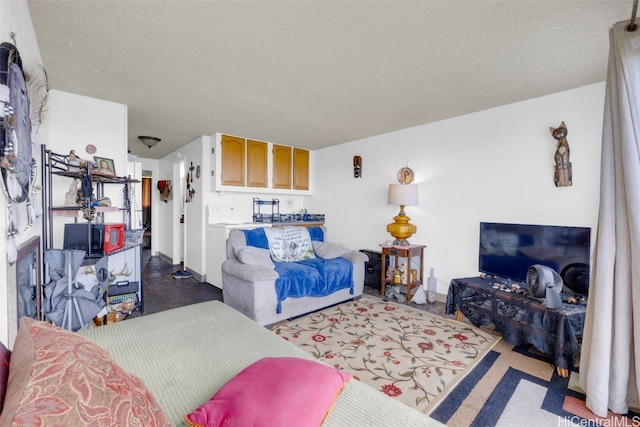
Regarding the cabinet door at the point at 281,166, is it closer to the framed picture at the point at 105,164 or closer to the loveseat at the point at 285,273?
the loveseat at the point at 285,273

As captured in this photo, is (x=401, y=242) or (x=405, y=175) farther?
(x=405, y=175)

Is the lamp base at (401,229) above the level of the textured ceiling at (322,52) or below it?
below

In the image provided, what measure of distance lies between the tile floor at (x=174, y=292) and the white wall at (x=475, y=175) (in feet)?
2.42

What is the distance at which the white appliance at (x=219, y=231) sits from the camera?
3945 millimetres

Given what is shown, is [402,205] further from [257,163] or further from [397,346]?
[257,163]

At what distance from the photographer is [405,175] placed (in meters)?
3.90

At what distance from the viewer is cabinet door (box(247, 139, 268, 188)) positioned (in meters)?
4.54

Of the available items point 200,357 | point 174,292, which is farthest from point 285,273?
point 174,292

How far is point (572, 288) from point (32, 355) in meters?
3.33

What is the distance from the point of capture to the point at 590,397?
165 centimetres

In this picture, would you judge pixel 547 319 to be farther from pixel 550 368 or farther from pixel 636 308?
pixel 636 308

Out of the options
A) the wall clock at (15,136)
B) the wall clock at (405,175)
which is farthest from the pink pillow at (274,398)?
the wall clock at (405,175)

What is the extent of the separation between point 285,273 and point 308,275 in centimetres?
26

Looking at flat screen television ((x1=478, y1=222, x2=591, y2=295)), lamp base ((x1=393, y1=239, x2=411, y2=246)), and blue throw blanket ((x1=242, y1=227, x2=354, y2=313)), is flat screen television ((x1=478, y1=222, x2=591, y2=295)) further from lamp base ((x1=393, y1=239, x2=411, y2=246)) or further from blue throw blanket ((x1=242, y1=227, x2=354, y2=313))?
blue throw blanket ((x1=242, y1=227, x2=354, y2=313))
